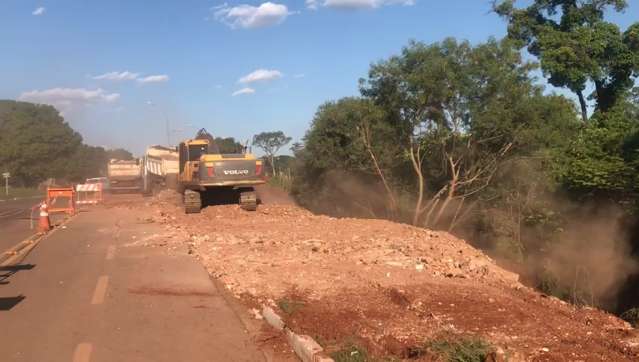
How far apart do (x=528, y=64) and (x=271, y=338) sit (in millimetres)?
20512

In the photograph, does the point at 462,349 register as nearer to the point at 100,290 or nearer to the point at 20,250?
the point at 100,290

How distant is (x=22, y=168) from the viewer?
81.2 m

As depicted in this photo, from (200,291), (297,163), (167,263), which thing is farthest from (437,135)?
(200,291)

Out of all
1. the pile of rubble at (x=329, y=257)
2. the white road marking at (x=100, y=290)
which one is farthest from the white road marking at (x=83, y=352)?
the pile of rubble at (x=329, y=257)

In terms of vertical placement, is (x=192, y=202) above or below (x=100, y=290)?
above

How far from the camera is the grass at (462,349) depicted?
544cm

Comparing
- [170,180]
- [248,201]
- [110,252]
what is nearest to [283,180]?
[170,180]

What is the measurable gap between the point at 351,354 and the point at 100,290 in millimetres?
4968

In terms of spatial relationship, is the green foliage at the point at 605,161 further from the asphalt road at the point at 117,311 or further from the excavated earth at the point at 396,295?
the asphalt road at the point at 117,311

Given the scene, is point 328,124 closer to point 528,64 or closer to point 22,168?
point 528,64

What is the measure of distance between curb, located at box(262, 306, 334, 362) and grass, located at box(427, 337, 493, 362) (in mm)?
1080

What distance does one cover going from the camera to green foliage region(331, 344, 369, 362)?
5.59m

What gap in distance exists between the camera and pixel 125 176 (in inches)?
1704

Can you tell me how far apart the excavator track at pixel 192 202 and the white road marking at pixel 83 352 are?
49.5 ft
